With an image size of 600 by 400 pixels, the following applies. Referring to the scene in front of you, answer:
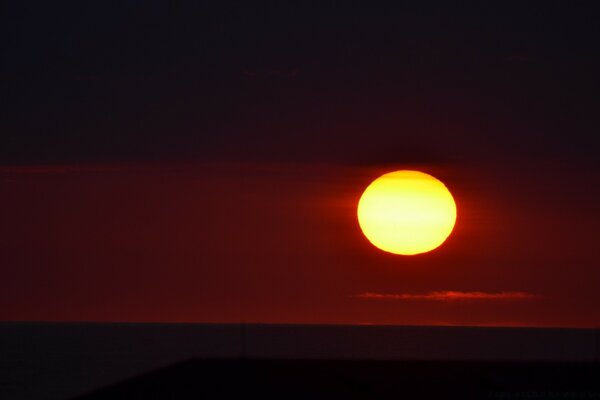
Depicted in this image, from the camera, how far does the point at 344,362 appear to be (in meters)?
28.5

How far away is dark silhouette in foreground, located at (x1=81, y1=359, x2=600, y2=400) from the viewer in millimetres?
22562

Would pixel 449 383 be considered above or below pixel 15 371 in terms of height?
below

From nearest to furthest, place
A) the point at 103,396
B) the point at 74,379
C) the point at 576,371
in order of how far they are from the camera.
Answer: the point at 103,396 < the point at 576,371 < the point at 74,379

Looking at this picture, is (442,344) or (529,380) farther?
(442,344)

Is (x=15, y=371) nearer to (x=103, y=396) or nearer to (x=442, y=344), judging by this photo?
(x=442, y=344)

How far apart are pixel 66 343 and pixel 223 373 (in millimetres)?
119558

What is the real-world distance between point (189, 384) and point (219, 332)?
147m

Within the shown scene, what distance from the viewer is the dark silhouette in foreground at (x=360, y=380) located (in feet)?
74.0

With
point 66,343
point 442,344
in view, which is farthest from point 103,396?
point 66,343

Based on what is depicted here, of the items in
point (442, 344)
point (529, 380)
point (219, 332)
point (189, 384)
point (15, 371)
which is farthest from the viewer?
point (219, 332)

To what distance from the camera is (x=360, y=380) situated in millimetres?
24219

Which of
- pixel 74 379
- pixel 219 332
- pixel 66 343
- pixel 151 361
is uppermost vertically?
pixel 219 332

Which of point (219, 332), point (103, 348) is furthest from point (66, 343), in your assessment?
point (219, 332)

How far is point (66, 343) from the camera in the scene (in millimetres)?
141625
